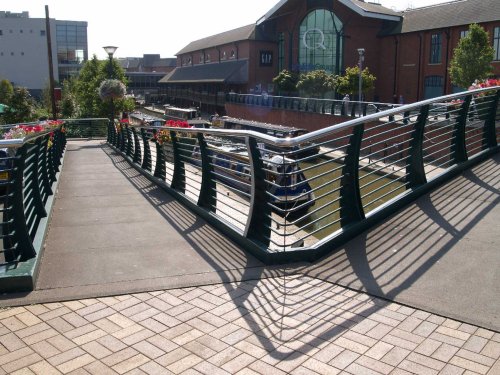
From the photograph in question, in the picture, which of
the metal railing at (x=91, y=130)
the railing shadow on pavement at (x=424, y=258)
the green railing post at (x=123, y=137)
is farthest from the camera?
the metal railing at (x=91, y=130)

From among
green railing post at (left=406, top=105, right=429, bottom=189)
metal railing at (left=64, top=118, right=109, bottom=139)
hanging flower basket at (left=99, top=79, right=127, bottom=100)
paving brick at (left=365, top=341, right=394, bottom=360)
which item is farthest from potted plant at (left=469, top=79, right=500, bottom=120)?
metal railing at (left=64, top=118, right=109, bottom=139)

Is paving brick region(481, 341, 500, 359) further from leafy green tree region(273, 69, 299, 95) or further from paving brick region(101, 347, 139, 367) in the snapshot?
leafy green tree region(273, 69, 299, 95)

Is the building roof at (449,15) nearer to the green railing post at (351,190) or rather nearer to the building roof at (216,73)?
the building roof at (216,73)

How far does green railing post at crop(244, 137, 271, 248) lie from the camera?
5.05 meters

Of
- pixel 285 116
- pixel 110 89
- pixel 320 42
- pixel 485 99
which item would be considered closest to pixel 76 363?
Answer: pixel 485 99

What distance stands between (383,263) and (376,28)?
45.7 meters

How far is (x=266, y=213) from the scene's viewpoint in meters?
5.16

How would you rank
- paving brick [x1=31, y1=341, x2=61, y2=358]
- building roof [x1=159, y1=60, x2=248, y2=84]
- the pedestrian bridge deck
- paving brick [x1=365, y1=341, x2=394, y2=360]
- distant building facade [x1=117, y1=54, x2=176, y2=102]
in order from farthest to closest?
distant building facade [x1=117, y1=54, x2=176, y2=102]
building roof [x1=159, y1=60, x2=248, y2=84]
the pedestrian bridge deck
paving brick [x1=31, y1=341, x2=61, y2=358]
paving brick [x1=365, y1=341, x2=394, y2=360]

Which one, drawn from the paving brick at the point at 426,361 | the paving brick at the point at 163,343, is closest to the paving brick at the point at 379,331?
the paving brick at the point at 426,361

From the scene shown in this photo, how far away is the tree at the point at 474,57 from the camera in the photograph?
103 feet

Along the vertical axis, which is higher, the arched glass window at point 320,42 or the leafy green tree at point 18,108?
the arched glass window at point 320,42

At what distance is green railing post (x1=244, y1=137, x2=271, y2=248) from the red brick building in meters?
35.5

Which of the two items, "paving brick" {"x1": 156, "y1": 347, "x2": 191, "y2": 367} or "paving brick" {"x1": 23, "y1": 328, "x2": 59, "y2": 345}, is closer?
"paving brick" {"x1": 156, "y1": 347, "x2": 191, "y2": 367}

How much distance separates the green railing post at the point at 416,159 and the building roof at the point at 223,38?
5244cm
